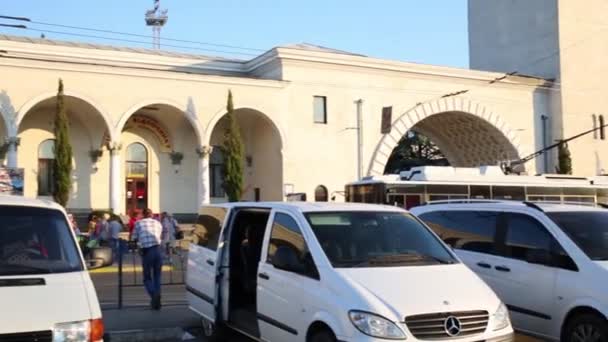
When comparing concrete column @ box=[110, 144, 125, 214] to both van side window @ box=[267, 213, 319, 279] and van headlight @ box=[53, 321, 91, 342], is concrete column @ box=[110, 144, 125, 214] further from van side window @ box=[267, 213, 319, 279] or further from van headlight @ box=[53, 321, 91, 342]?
van headlight @ box=[53, 321, 91, 342]

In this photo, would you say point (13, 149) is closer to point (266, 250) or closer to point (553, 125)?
point (266, 250)

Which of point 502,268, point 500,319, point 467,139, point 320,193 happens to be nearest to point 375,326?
point 500,319

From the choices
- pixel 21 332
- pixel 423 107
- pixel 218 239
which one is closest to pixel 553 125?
pixel 423 107

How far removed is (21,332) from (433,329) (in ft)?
10.8

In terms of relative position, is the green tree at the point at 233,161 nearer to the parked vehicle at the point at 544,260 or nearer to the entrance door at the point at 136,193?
the entrance door at the point at 136,193

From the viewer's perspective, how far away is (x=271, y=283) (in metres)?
7.41

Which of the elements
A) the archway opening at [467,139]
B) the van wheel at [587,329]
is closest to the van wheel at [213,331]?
the van wheel at [587,329]

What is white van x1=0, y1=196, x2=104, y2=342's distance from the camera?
5.22 metres

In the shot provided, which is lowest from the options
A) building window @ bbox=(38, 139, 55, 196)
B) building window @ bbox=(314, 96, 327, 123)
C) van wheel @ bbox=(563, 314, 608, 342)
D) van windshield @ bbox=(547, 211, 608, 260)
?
van wheel @ bbox=(563, 314, 608, 342)

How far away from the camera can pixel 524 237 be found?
880cm

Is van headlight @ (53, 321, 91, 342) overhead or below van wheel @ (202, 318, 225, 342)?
overhead

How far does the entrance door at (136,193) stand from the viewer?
37.3 m

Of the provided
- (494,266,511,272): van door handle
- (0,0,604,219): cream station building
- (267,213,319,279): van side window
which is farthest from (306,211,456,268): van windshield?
(0,0,604,219): cream station building

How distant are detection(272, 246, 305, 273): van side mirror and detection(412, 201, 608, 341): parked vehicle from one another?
3.03 metres
